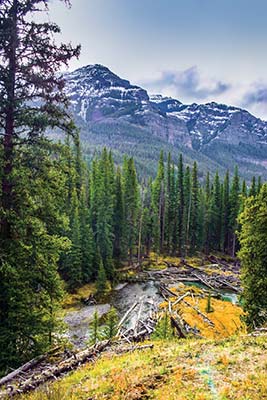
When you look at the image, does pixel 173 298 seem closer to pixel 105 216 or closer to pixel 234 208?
pixel 105 216

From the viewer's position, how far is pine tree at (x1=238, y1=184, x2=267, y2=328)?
19484 millimetres

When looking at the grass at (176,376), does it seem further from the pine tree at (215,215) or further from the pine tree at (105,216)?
the pine tree at (215,215)

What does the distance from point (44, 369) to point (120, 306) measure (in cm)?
2670

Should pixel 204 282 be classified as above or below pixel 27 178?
below

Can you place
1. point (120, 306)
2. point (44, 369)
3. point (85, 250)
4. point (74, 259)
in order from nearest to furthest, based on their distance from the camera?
point (44, 369), point (120, 306), point (74, 259), point (85, 250)

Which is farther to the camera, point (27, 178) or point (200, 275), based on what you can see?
point (200, 275)

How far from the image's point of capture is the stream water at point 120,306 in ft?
91.9

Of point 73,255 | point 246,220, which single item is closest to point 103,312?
point 73,255

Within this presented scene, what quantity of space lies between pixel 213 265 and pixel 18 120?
174ft

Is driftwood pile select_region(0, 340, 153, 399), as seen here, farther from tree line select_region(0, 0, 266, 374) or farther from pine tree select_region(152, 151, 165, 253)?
pine tree select_region(152, 151, 165, 253)

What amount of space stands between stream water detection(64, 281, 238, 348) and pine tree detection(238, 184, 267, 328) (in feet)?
37.6

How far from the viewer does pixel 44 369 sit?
9.68 meters

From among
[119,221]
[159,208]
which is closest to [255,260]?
[119,221]

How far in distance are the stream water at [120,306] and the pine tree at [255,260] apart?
11.5 meters
